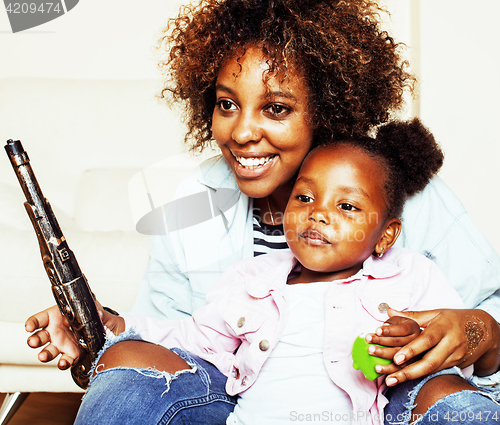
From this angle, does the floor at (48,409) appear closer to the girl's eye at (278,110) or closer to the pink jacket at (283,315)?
the pink jacket at (283,315)

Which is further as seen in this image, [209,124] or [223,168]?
[209,124]

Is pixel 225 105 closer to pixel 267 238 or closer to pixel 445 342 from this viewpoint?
pixel 267 238

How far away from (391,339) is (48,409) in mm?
1577

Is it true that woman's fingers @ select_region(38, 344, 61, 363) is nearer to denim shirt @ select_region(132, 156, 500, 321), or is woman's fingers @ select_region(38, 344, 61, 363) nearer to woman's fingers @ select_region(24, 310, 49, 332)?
woman's fingers @ select_region(24, 310, 49, 332)

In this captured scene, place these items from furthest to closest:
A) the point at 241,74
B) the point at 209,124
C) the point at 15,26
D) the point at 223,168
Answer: the point at 15,26, the point at 209,124, the point at 223,168, the point at 241,74

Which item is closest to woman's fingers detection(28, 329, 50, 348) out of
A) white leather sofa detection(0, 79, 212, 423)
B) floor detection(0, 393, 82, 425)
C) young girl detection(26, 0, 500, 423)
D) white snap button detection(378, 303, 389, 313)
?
young girl detection(26, 0, 500, 423)

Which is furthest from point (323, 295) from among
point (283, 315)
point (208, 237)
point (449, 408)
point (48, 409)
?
point (48, 409)

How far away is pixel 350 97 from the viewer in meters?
1.21

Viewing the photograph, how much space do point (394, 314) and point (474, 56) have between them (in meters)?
1.61

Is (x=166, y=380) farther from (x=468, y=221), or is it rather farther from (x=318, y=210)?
(x=468, y=221)

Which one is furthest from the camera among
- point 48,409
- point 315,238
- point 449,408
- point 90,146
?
point 90,146

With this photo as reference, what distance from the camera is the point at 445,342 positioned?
2.64ft

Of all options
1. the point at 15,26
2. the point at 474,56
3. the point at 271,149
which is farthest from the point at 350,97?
the point at 15,26

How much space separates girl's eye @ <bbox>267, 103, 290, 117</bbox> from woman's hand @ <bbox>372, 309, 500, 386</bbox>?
529 millimetres
